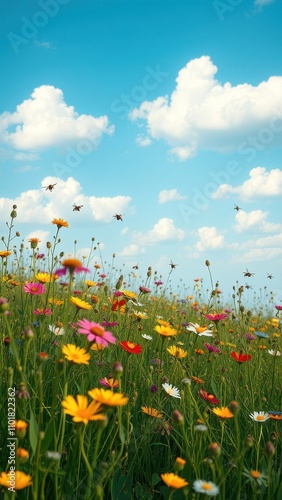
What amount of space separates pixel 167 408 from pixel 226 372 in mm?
709

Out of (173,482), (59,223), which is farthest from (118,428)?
(59,223)

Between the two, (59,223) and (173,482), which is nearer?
(173,482)

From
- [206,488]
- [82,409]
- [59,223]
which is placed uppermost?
[59,223]

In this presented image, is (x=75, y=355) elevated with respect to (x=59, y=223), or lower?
lower

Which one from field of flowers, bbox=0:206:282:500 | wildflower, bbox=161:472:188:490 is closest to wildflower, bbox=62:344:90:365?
field of flowers, bbox=0:206:282:500

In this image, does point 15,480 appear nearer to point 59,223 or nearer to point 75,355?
point 75,355

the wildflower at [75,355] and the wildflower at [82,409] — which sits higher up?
the wildflower at [75,355]

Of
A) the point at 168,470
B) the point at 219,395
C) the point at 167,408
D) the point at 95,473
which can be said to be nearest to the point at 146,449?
the point at 168,470

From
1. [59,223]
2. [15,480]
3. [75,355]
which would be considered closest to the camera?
[15,480]

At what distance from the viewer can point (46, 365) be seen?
2.08 m

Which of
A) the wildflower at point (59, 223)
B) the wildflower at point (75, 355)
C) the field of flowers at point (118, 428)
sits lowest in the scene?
the field of flowers at point (118, 428)

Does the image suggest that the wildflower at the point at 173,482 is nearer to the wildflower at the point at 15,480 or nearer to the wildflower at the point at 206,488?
the wildflower at the point at 206,488

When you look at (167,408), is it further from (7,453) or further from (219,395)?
(7,453)

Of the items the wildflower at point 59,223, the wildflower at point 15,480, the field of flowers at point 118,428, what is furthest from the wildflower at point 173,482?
the wildflower at point 59,223
